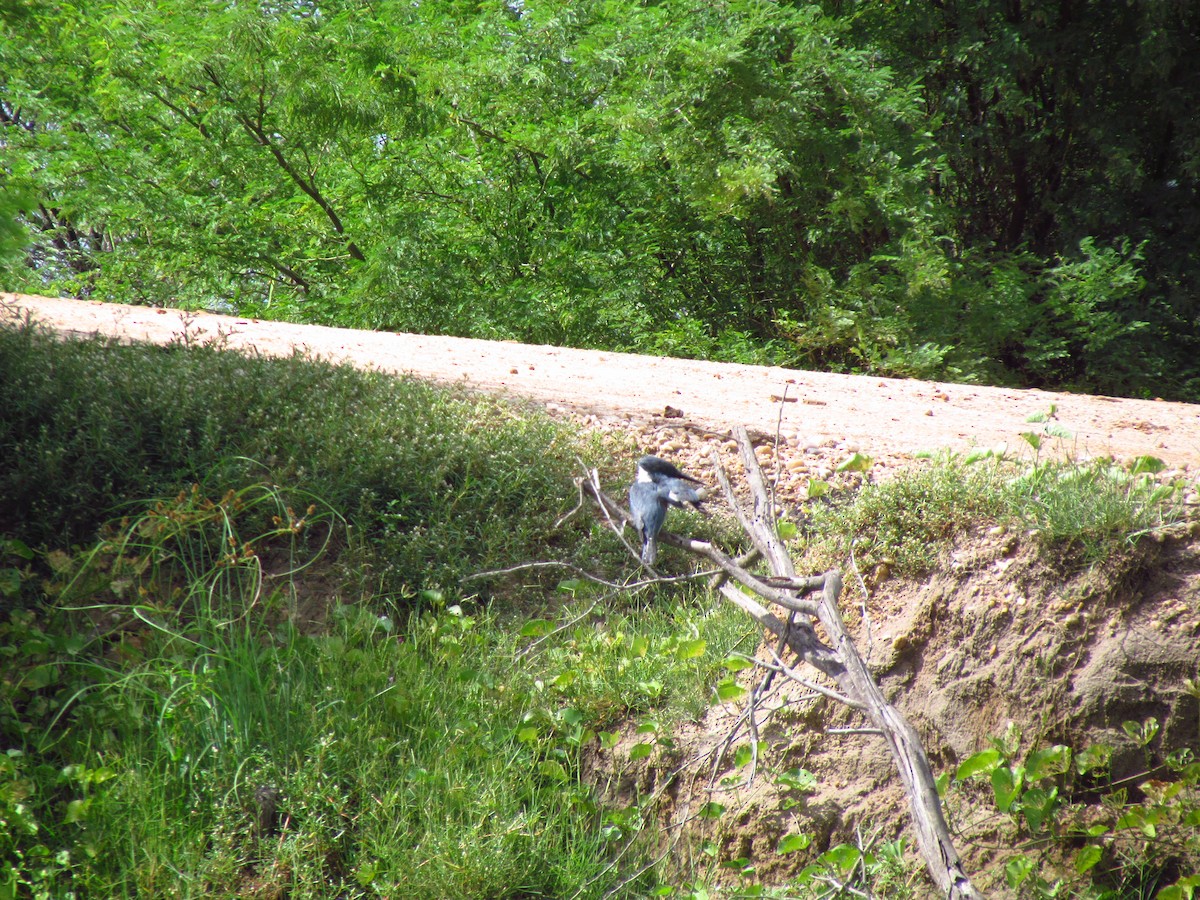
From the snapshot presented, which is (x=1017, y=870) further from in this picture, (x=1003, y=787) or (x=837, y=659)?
(x=837, y=659)

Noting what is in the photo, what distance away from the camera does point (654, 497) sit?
11.0 ft

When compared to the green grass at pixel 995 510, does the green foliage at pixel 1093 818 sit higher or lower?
lower

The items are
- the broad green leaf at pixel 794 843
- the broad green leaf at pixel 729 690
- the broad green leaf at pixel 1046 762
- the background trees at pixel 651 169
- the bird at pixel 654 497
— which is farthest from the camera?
the background trees at pixel 651 169

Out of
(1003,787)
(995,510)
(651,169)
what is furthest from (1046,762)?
(651,169)

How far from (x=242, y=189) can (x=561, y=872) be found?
382 inches

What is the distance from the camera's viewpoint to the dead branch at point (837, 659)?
1983 mm

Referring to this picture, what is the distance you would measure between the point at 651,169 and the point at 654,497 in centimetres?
766

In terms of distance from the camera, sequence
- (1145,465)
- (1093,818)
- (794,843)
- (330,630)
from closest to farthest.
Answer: (1093,818) → (794,843) → (1145,465) → (330,630)

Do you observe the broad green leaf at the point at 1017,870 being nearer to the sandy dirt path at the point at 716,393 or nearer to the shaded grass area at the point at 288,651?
the shaded grass area at the point at 288,651

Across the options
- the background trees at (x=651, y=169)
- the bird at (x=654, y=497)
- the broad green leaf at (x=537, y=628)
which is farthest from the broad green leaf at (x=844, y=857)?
the background trees at (x=651, y=169)

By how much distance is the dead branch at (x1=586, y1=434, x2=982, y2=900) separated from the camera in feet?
6.50

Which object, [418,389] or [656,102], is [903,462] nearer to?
[418,389]

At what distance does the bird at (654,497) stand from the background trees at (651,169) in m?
6.06

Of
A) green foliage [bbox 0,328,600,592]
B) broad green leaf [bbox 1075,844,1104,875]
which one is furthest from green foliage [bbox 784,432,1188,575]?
green foliage [bbox 0,328,600,592]
